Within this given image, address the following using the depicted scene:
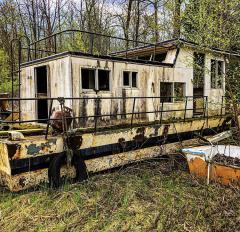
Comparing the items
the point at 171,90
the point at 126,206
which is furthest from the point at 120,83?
the point at 126,206

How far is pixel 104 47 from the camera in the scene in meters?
25.6


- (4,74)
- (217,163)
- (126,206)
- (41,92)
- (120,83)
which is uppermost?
(4,74)

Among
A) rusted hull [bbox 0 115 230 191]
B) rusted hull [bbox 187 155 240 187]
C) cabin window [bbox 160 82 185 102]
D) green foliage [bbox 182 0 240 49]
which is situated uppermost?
green foliage [bbox 182 0 240 49]

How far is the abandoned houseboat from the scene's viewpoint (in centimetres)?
573

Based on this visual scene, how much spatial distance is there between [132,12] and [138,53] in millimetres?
13804

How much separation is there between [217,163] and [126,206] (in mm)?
2272

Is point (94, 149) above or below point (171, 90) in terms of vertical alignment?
below

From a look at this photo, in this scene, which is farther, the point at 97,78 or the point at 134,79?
the point at 134,79

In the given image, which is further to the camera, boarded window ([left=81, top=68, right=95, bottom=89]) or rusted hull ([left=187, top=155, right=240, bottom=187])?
boarded window ([left=81, top=68, right=95, bottom=89])

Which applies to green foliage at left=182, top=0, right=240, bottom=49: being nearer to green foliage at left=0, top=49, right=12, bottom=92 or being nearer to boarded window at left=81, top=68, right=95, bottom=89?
boarded window at left=81, top=68, right=95, bottom=89

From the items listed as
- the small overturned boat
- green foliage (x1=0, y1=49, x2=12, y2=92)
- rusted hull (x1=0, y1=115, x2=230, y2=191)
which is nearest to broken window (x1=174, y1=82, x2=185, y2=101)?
rusted hull (x1=0, y1=115, x2=230, y2=191)

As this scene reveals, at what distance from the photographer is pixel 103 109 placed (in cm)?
772

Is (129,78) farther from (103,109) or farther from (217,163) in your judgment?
(217,163)

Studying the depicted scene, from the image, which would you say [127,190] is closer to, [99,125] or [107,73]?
[99,125]
